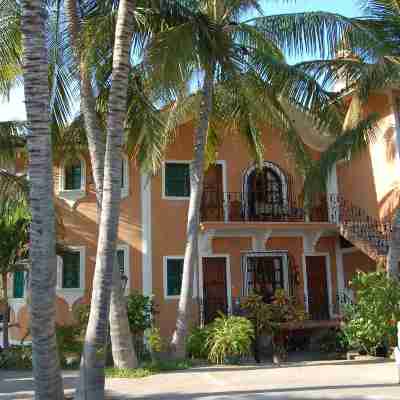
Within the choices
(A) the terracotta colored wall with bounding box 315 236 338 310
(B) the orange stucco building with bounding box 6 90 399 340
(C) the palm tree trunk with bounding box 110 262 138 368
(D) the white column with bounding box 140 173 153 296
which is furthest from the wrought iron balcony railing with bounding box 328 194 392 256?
(C) the palm tree trunk with bounding box 110 262 138 368

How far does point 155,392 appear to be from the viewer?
364 inches

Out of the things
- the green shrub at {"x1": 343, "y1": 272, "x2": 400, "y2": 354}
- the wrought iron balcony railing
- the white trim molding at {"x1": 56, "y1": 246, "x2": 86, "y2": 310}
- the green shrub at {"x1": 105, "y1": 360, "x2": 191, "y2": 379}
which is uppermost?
the wrought iron balcony railing

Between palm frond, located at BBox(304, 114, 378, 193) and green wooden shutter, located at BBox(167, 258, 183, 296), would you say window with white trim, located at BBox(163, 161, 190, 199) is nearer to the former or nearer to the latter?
green wooden shutter, located at BBox(167, 258, 183, 296)

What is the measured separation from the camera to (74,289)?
1592cm

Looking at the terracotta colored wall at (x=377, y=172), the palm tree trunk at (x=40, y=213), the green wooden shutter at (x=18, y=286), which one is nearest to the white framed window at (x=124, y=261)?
the green wooden shutter at (x=18, y=286)

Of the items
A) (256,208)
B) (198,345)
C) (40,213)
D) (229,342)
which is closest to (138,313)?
(198,345)

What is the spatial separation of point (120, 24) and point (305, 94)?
4.87m

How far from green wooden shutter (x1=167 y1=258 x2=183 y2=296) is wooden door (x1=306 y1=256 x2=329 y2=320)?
4.31 meters

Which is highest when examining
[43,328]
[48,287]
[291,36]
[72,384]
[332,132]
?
[291,36]

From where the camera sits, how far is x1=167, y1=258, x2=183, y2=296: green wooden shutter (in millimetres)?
16453

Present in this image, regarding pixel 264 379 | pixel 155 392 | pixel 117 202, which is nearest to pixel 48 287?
pixel 117 202

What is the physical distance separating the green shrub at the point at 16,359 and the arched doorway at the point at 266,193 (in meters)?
7.81

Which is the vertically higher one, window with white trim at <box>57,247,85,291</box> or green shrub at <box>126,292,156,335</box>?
window with white trim at <box>57,247,85,291</box>

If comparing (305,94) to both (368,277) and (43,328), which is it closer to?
(368,277)
